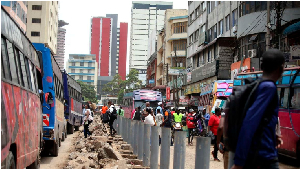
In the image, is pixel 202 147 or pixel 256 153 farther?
pixel 202 147

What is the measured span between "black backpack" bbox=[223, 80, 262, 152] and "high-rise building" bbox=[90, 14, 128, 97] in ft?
569

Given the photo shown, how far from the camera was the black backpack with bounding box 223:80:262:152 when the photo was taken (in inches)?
149

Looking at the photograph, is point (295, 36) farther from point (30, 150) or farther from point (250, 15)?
point (30, 150)

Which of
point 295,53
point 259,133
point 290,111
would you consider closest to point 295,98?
point 290,111

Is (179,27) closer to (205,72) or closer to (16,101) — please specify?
(205,72)

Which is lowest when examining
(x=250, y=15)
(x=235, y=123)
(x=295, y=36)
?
(x=235, y=123)

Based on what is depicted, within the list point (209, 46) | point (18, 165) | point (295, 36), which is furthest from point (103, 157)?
point (209, 46)

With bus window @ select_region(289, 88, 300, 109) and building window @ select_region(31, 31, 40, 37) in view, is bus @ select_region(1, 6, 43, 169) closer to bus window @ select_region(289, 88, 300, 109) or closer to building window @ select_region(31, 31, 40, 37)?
bus window @ select_region(289, 88, 300, 109)

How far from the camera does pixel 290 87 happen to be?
45.1ft

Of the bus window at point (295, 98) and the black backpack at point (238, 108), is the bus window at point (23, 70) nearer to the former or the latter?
the black backpack at point (238, 108)

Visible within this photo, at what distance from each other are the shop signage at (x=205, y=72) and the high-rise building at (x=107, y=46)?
131528 mm

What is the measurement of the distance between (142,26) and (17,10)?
332ft

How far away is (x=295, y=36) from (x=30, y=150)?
21.6m

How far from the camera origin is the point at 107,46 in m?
188
